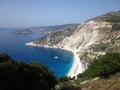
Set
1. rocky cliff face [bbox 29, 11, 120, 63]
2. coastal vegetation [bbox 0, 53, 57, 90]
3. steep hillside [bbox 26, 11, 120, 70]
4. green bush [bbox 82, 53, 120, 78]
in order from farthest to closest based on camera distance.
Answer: rocky cliff face [bbox 29, 11, 120, 63], steep hillside [bbox 26, 11, 120, 70], green bush [bbox 82, 53, 120, 78], coastal vegetation [bbox 0, 53, 57, 90]

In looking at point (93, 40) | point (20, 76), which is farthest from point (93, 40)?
point (20, 76)

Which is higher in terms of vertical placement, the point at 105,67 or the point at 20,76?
the point at 20,76

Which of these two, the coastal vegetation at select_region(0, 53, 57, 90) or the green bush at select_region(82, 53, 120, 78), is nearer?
the coastal vegetation at select_region(0, 53, 57, 90)

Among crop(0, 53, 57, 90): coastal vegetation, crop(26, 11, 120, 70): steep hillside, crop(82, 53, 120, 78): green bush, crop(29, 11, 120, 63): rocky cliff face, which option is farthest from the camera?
crop(29, 11, 120, 63): rocky cliff face

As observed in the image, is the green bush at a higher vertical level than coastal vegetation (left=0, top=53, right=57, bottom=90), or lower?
lower

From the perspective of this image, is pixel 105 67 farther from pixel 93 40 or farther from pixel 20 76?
pixel 93 40

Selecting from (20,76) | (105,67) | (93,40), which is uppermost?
(20,76)

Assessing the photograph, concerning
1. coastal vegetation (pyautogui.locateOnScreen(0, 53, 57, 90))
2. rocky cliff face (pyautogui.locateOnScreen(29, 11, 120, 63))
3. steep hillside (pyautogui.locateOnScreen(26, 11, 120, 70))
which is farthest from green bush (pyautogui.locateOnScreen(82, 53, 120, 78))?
rocky cliff face (pyautogui.locateOnScreen(29, 11, 120, 63))

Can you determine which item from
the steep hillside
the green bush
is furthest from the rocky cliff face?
the green bush

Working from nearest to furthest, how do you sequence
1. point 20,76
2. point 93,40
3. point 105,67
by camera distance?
point 20,76, point 105,67, point 93,40

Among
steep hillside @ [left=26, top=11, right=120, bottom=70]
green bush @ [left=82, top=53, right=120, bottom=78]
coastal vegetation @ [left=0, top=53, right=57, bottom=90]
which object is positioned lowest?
steep hillside @ [left=26, top=11, right=120, bottom=70]

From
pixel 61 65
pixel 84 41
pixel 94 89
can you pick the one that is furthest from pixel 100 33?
pixel 94 89

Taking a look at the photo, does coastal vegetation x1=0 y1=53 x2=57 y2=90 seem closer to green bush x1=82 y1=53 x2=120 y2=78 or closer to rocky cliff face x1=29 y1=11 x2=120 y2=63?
green bush x1=82 y1=53 x2=120 y2=78
